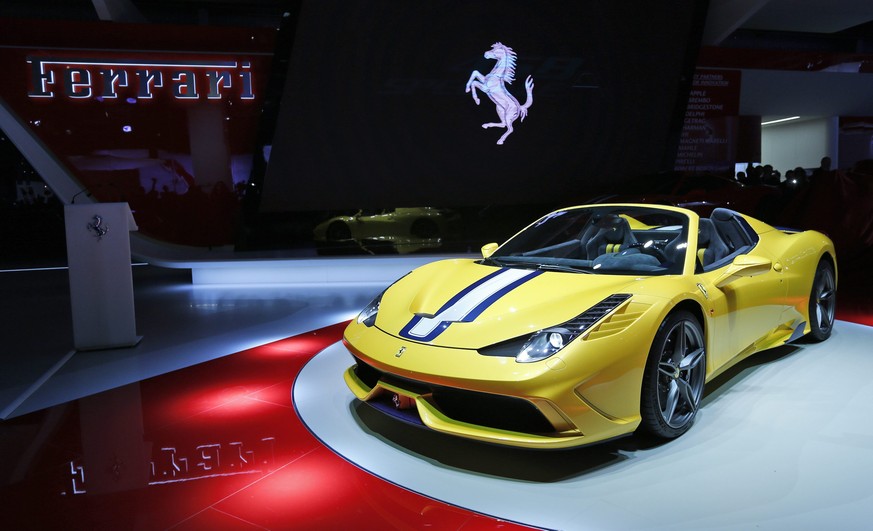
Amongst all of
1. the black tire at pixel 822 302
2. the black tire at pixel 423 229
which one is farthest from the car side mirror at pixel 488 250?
the black tire at pixel 423 229

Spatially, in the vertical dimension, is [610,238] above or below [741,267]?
above

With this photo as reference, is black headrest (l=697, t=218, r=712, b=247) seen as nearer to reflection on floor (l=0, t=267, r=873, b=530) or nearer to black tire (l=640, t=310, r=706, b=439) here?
black tire (l=640, t=310, r=706, b=439)

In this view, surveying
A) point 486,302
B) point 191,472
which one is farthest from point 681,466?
point 191,472

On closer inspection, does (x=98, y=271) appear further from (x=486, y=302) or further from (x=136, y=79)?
(x=136, y=79)

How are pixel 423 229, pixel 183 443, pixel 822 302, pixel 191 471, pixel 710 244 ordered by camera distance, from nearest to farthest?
pixel 191 471
pixel 183 443
pixel 710 244
pixel 822 302
pixel 423 229

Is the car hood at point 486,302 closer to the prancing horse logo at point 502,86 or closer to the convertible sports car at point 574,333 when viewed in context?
the convertible sports car at point 574,333

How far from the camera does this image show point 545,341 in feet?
7.19

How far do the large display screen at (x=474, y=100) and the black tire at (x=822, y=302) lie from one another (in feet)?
21.9

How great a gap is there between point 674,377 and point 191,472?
2036mm

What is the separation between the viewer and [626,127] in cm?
1082

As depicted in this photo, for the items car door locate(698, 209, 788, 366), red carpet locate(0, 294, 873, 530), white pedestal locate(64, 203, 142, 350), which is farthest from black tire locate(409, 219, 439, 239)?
car door locate(698, 209, 788, 366)

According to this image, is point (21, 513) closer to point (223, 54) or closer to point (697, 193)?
point (697, 193)

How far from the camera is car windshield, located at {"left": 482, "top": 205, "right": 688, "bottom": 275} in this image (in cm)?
300

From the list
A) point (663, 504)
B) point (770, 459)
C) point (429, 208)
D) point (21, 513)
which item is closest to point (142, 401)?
point (21, 513)
